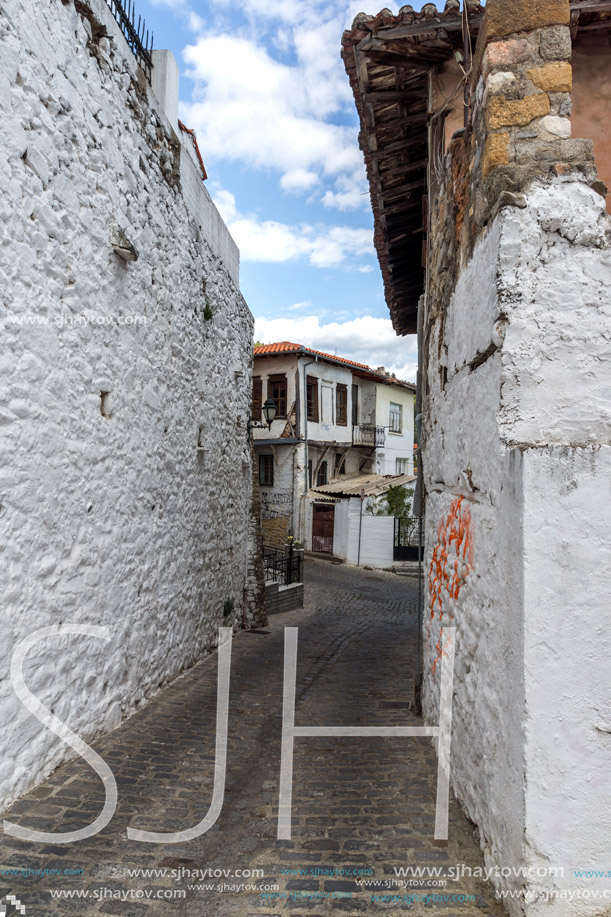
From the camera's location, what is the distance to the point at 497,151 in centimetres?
301

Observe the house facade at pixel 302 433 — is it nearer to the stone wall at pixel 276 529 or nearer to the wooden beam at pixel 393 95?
the stone wall at pixel 276 529

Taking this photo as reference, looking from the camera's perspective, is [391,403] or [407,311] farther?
[391,403]

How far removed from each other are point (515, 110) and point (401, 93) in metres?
2.79

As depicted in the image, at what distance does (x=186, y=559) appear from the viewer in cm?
670

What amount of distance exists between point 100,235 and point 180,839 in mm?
3952

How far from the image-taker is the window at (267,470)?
21.9m

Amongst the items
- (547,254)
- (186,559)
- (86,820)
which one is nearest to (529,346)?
(547,254)

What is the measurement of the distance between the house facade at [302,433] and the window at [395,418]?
2.36 meters

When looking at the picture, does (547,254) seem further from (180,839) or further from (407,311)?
(407,311)

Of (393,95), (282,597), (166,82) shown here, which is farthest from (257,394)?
(393,95)

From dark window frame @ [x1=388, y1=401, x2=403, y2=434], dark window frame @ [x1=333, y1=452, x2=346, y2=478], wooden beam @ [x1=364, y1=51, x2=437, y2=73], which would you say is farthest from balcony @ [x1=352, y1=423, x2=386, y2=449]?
wooden beam @ [x1=364, y1=51, x2=437, y2=73]

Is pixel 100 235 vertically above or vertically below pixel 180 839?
above

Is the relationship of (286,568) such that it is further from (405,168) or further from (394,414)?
(394,414)

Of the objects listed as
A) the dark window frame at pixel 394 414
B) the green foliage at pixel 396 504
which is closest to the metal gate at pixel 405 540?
the green foliage at pixel 396 504
